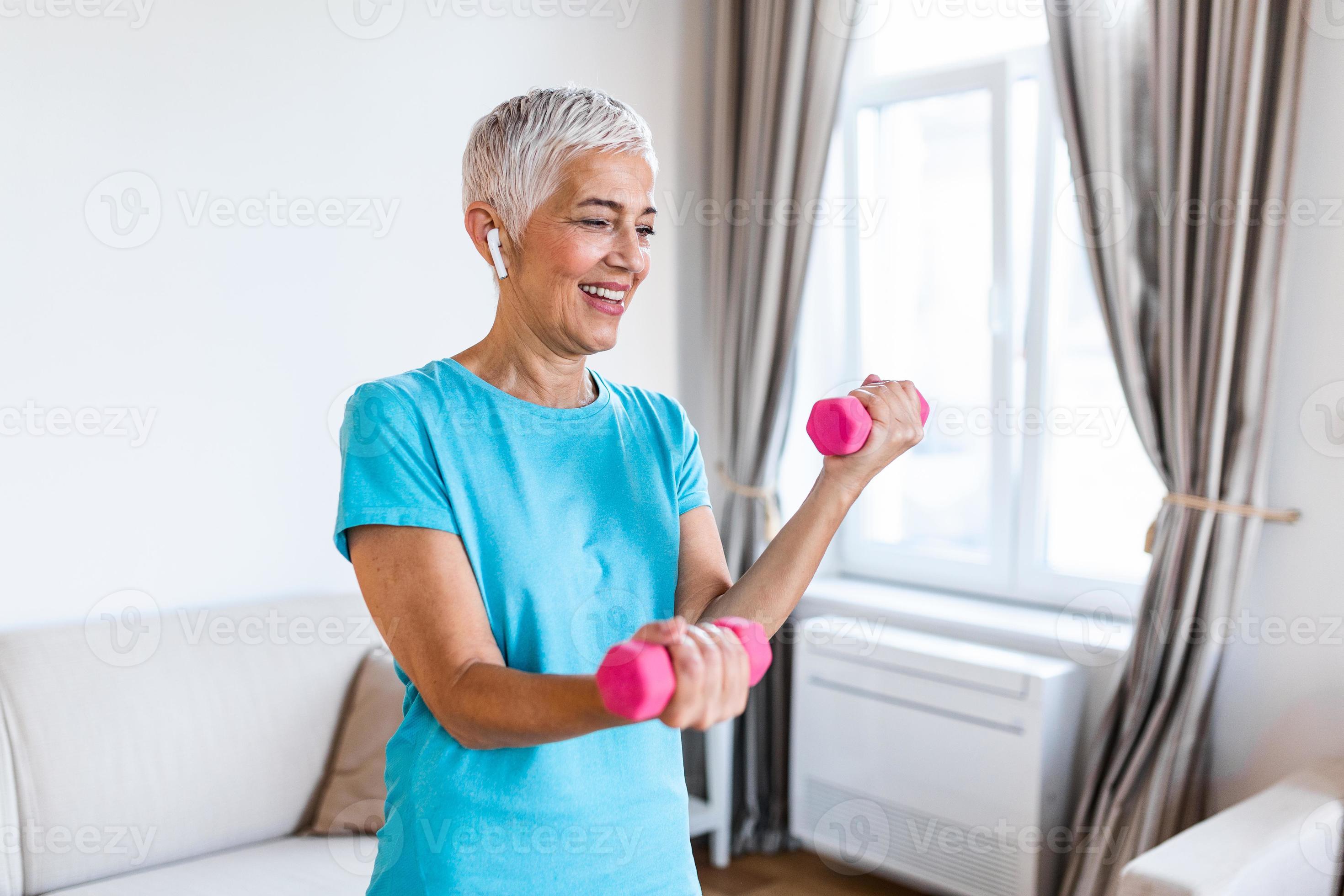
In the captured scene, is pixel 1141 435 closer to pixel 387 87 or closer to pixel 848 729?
pixel 848 729

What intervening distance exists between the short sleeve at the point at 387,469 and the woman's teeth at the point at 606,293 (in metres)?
0.20

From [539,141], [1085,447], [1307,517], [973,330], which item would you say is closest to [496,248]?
[539,141]

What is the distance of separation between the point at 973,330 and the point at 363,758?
6.24 ft

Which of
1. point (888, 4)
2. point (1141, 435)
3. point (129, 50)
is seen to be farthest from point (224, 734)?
point (888, 4)

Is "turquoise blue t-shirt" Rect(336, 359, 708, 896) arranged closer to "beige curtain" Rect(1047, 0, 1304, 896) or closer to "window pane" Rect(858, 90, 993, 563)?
"beige curtain" Rect(1047, 0, 1304, 896)

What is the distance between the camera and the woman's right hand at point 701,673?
2.35 feet

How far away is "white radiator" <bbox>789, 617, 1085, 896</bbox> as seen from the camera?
2.53m

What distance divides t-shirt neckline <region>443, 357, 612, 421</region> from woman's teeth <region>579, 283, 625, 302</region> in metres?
0.10

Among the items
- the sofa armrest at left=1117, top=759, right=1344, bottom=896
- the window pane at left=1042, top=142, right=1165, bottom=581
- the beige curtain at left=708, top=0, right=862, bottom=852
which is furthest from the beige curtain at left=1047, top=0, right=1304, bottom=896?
the beige curtain at left=708, top=0, right=862, bottom=852

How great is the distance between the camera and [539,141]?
1.01 m

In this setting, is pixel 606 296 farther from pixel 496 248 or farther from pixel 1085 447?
pixel 1085 447

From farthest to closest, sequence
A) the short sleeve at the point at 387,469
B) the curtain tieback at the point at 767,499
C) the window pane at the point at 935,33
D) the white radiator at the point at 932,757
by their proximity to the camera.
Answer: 1. the curtain tieback at the point at 767,499
2. the window pane at the point at 935,33
3. the white radiator at the point at 932,757
4. the short sleeve at the point at 387,469

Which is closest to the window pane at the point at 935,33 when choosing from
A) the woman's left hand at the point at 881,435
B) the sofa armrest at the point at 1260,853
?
the sofa armrest at the point at 1260,853

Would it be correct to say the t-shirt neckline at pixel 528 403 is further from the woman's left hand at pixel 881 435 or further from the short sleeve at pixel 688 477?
the woman's left hand at pixel 881 435
